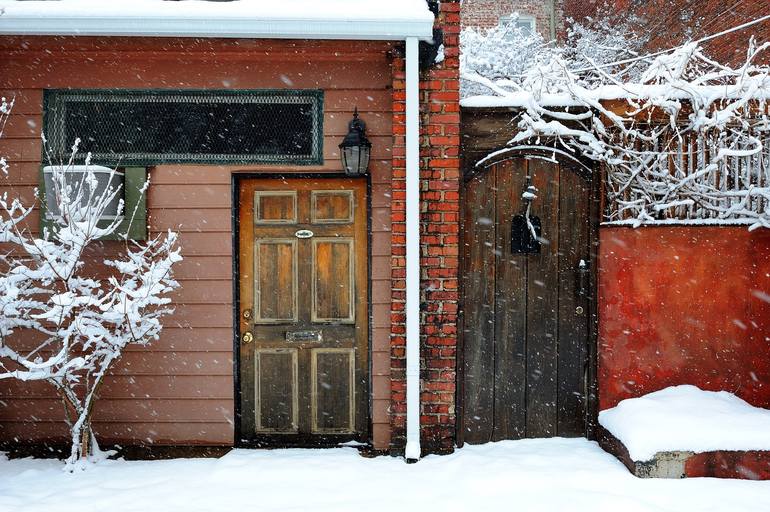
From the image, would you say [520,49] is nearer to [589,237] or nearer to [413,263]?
[589,237]

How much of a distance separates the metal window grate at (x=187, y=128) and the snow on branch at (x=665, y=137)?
4.46 ft

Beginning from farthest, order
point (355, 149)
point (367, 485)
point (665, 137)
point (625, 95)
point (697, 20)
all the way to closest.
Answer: point (697, 20) < point (665, 137) < point (625, 95) < point (355, 149) < point (367, 485)

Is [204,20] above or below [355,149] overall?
above

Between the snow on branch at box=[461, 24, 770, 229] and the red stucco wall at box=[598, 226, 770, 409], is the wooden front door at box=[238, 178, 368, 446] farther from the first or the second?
the red stucco wall at box=[598, 226, 770, 409]

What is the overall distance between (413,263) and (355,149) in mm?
916

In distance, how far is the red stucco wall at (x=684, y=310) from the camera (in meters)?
4.18

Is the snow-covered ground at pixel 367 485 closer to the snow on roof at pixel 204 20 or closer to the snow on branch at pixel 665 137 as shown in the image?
the snow on branch at pixel 665 137

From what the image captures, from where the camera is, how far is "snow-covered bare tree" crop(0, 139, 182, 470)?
3.60m

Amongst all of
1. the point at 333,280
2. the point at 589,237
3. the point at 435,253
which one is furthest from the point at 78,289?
the point at 589,237

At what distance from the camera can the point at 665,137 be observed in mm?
4289

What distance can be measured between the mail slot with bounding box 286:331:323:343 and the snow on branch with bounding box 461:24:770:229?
2101 mm

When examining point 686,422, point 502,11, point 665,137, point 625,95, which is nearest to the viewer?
point 686,422

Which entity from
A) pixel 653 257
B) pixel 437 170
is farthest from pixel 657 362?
pixel 437 170

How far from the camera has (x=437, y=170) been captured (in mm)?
4055
